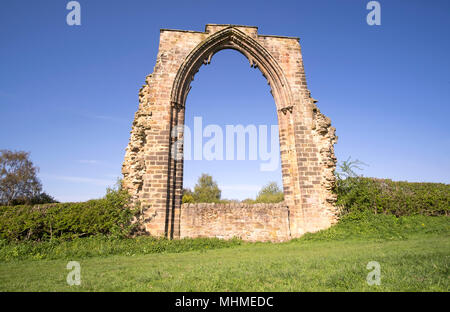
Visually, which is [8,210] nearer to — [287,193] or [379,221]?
[287,193]

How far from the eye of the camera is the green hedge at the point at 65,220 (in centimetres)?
735

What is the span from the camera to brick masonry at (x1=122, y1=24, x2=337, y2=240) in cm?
865

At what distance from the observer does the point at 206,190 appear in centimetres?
3897

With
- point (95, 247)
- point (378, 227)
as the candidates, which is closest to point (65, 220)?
point (95, 247)

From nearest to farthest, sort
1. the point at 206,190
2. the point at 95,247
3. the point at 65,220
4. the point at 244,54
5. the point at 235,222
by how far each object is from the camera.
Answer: the point at 95,247 → the point at 65,220 → the point at 235,222 → the point at 244,54 → the point at 206,190

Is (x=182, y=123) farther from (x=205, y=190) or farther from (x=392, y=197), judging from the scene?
(x=205, y=190)

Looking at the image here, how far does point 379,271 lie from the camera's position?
3145 mm

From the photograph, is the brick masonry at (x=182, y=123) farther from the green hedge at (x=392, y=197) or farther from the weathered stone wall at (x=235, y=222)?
the green hedge at (x=392, y=197)

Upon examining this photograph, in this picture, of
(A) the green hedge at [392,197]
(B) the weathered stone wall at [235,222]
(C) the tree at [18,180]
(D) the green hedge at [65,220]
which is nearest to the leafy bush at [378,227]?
(A) the green hedge at [392,197]

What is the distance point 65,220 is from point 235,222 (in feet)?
19.3

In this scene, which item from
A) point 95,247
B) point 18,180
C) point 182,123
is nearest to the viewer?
point 95,247

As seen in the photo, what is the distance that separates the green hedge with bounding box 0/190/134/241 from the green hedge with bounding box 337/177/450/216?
335 inches
